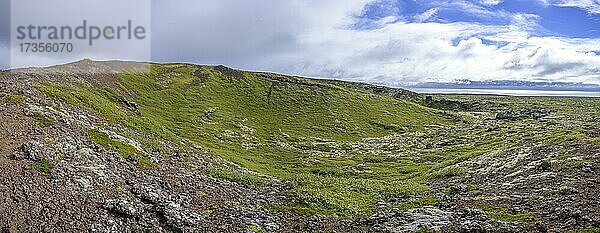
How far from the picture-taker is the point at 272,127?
148 metres

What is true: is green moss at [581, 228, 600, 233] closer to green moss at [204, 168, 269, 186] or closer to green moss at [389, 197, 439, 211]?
green moss at [389, 197, 439, 211]

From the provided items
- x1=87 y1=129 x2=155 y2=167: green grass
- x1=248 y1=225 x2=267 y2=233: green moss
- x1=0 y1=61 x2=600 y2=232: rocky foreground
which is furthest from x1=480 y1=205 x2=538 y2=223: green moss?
x1=87 y1=129 x2=155 y2=167: green grass

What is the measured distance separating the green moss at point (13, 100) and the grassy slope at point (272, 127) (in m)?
9.86

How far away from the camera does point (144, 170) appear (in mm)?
48438

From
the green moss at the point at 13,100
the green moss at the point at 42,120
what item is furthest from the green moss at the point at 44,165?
the green moss at the point at 13,100

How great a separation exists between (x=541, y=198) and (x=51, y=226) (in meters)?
44.7

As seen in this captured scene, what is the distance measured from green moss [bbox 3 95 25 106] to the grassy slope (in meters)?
9.86

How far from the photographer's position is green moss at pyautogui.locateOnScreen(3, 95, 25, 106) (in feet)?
165

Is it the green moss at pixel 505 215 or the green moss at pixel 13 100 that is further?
the green moss at pixel 13 100

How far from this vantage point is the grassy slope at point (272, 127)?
195 feet

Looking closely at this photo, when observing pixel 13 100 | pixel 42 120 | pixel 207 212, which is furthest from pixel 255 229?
pixel 13 100

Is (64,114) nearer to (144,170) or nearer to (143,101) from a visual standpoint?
(144,170)

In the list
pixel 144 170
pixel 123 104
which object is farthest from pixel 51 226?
pixel 123 104

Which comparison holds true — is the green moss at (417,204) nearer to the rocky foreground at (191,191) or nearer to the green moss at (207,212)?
the rocky foreground at (191,191)
